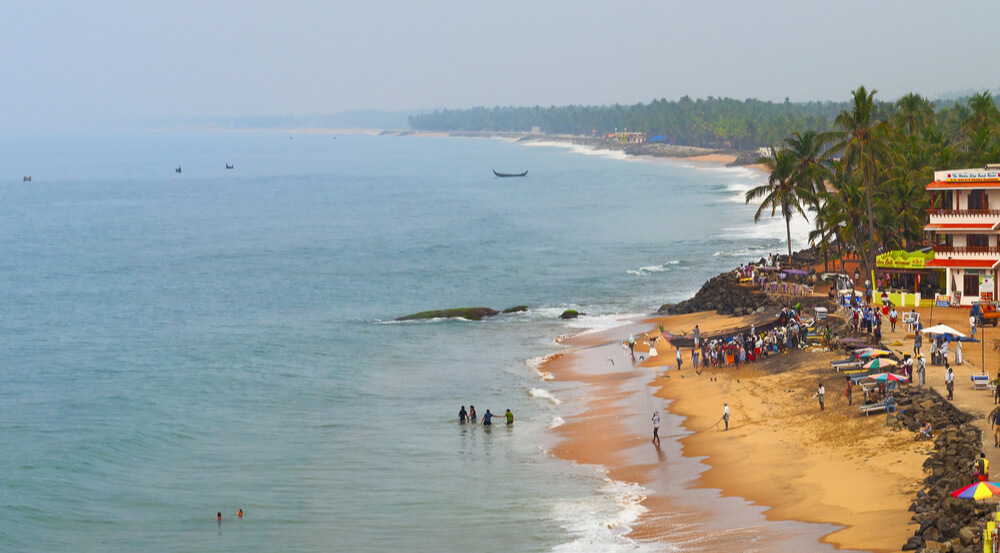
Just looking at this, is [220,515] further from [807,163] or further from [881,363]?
[807,163]

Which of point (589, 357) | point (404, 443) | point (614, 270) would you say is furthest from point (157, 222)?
point (404, 443)

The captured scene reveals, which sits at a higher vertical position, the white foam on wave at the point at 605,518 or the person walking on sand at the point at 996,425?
the person walking on sand at the point at 996,425

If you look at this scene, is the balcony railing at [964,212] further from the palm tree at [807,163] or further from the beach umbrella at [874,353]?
the palm tree at [807,163]

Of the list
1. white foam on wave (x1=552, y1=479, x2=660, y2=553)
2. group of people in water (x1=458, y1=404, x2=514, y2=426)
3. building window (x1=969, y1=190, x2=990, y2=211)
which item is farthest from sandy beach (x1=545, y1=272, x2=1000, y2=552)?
building window (x1=969, y1=190, x2=990, y2=211)

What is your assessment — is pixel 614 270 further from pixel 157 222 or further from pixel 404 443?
pixel 157 222

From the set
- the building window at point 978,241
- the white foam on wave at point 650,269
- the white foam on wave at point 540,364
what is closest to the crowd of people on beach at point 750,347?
the white foam on wave at point 540,364
